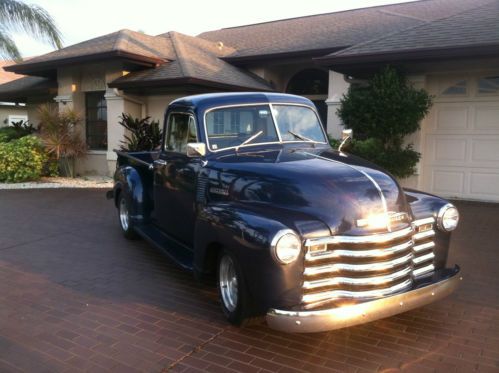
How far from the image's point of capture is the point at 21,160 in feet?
44.5

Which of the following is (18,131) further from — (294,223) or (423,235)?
(423,235)

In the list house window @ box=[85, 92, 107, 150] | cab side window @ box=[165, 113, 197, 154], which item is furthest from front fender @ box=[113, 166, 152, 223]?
house window @ box=[85, 92, 107, 150]

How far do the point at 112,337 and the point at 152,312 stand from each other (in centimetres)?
57

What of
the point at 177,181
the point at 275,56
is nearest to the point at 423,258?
the point at 177,181

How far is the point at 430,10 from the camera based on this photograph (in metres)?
14.8

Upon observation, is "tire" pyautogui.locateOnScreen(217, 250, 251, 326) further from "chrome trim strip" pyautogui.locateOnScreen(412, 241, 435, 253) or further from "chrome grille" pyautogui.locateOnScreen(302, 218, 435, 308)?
"chrome trim strip" pyautogui.locateOnScreen(412, 241, 435, 253)

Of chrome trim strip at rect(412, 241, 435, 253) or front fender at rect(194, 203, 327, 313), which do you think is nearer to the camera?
front fender at rect(194, 203, 327, 313)

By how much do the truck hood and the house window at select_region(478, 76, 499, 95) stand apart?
6767 mm

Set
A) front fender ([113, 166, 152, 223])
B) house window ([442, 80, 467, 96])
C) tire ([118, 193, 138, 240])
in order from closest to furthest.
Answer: front fender ([113, 166, 152, 223]) < tire ([118, 193, 138, 240]) < house window ([442, 80, 467, 96])

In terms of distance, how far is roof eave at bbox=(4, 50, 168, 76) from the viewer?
1296 cm

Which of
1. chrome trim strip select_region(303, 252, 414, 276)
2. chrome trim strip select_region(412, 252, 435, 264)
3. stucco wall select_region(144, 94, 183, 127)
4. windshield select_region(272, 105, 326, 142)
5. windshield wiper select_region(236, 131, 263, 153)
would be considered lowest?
chrome trim strip select_region(412, 252, 435, 264)

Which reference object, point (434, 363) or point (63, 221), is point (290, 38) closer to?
point (63, 221)

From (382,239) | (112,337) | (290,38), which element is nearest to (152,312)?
(112,337)

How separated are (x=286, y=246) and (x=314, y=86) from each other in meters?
12.3
